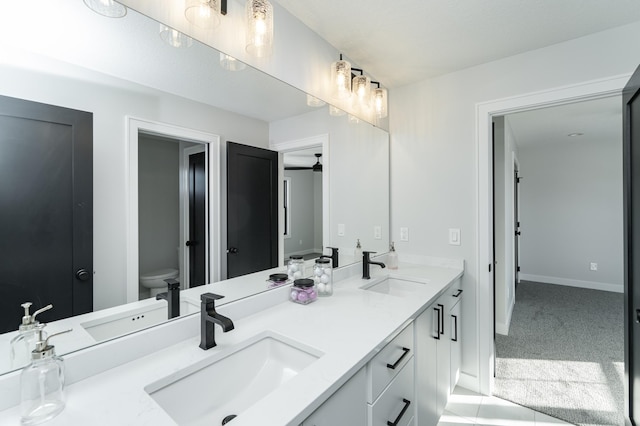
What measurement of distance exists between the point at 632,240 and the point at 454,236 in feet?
3.08

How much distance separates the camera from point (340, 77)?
1.89 metres

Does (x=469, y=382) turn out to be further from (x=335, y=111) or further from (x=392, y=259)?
(x=335, y=111)

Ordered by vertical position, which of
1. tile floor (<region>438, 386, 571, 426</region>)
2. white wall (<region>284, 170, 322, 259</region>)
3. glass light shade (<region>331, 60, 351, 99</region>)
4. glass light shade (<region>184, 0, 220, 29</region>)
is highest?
glass light shade (<region>331, 60, 351, 99</region>)

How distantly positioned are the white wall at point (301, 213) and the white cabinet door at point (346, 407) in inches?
29.9

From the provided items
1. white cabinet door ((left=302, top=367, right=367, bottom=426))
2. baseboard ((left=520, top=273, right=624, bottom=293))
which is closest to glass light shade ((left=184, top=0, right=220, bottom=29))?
white cabinet door ((left=302, top=367, right=367, bottom=426))

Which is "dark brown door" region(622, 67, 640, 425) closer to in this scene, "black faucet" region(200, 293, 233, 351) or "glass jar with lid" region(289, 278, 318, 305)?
"glass jar with lid" region(289, 278, 318, 305)

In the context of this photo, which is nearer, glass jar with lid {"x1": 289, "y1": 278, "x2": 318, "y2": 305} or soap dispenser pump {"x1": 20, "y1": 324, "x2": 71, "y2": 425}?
soap dispenser pump {"x1": 20, "y1": 324, "x2": 71, "y2": 425}

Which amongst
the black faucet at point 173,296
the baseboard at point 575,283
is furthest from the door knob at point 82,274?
the baseboard at point 575,283

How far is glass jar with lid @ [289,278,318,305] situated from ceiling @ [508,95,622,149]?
8.70 ft

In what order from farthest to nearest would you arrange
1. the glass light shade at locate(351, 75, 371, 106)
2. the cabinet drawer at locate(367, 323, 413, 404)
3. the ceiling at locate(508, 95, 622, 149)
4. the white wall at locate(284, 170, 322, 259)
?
1. the ceiling at locate(508, 95, 622, 149)
2. the glass light shade at locate(351, 75, 371, 106)
3. the white wall at locate(284, 170, 322, 259)
4. the cabinet drawer at locate(367, 323, 413, 404)

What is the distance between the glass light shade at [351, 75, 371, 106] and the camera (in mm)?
2068

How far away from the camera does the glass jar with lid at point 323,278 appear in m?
1.56

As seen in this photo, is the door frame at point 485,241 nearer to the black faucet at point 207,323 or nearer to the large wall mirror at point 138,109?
the large wall mirror at point 138,109

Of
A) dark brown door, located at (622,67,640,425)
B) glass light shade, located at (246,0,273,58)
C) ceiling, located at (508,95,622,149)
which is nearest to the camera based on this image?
glass light shade, located at (246,0,273,58)
